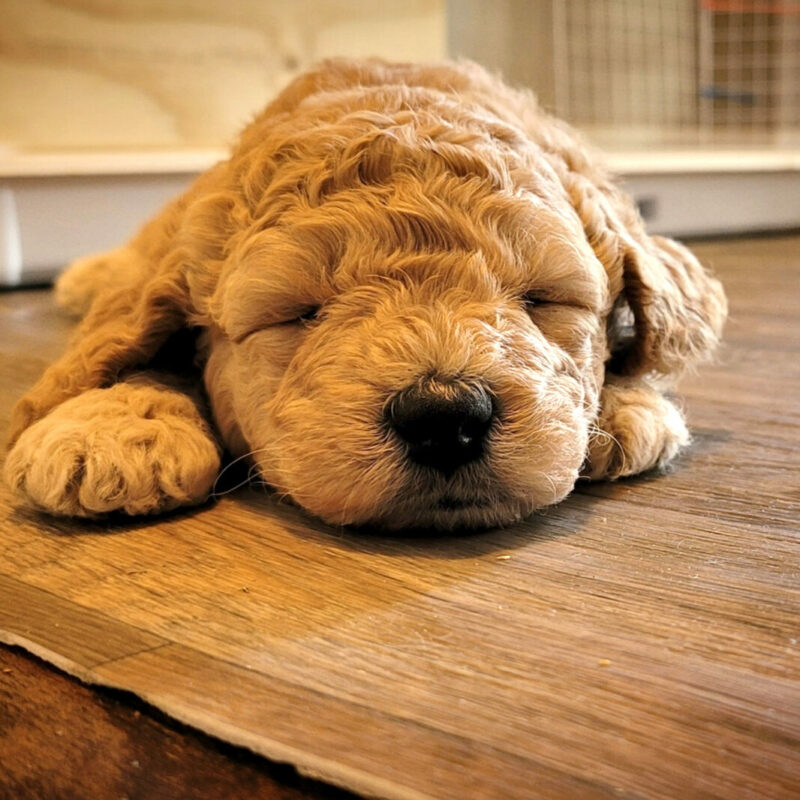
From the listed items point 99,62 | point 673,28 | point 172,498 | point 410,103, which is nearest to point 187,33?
point 99,62

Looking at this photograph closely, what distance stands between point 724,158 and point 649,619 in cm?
582

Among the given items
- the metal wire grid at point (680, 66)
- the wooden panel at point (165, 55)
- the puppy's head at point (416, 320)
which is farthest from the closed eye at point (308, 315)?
the metal wire grid at point (680, 66)

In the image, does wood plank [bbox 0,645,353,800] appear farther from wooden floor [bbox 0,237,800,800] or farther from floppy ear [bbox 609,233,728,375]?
floppy ear [bbox 609,233,728,375]

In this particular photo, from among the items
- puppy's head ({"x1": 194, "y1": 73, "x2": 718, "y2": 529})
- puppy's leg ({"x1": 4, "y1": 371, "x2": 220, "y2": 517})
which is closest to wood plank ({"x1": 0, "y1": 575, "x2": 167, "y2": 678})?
puppy's leg ({"x1": 4, "y1": 371, "x2": 220, "y2": 517})

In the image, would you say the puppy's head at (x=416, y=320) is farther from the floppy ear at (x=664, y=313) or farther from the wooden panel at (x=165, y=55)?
the wooden panel at (x=165, y=55)

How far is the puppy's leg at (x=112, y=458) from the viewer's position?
1673 millimetres

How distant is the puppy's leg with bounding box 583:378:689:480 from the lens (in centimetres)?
186

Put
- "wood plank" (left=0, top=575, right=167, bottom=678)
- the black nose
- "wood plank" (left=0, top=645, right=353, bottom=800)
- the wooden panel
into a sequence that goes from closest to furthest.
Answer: "wood plank" (left=0, top=645, right=353, bottom=800), "wood plank" (left=0, top=575, right=167, bottom=678), the black nose, the wooden panel

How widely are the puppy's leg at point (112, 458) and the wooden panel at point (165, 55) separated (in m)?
4.19

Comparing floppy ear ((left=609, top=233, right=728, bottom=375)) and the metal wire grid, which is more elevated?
the metal wire grid

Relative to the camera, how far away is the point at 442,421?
1479mm

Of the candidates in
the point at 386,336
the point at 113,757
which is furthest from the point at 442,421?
the point at 113,757

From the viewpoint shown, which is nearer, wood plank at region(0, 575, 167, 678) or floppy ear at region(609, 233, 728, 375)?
wood plank at region(0, 575, 167, 678)

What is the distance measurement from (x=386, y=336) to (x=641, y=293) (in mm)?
633
